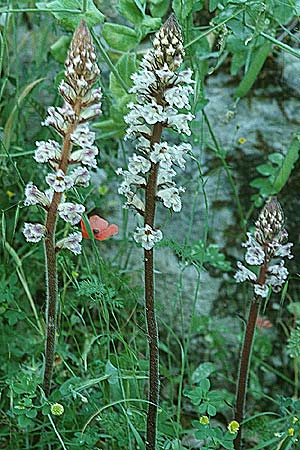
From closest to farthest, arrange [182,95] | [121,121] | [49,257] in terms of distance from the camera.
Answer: [182,95] → [49,257] → [121,121]

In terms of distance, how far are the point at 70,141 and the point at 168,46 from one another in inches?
8.1

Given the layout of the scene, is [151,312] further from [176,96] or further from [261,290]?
[176,96]

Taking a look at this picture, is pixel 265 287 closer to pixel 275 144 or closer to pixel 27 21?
pixel 275 144

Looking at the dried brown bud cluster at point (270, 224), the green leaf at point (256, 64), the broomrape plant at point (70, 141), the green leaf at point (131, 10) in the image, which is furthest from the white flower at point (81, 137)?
the green leaf at point (256, 64)

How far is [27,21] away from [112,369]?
4.38 feet

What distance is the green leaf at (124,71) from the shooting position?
174 cm

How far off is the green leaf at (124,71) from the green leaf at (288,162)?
42cm

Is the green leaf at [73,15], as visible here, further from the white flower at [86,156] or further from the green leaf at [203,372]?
the green leaf at [203,372]

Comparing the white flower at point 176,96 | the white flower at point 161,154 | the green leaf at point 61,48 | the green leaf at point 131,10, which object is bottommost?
the white flower at point 161,154

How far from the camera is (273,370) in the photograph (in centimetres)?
197

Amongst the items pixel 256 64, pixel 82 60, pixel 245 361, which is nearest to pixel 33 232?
pixel 82 60

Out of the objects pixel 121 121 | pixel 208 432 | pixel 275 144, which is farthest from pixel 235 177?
pixel 208 432

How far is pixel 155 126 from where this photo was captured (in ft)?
3.86

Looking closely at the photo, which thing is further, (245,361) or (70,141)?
(245,361)
